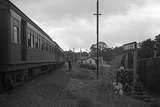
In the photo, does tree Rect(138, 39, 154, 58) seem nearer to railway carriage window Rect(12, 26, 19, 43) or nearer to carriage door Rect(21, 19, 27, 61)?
carriage door Rect(21, 19, 27, 61)

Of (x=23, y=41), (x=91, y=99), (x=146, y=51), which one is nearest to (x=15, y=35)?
(x=23, y=41)

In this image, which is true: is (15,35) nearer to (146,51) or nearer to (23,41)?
(23,41)

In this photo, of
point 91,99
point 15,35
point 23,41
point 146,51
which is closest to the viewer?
point 15,35

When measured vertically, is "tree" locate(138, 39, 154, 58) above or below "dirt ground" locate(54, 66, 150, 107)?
above

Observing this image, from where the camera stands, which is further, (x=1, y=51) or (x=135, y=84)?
(x=135, y=84)

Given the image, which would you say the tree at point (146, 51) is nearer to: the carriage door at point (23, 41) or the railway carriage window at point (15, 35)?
the carriage door at point (23, 41)

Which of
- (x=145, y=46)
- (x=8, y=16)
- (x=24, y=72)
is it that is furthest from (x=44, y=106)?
(x=145, y=46)

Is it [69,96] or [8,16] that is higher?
[8,16]

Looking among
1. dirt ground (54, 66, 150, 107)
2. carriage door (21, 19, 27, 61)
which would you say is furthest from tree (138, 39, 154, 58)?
carriage door (21, 19, 27, 61)

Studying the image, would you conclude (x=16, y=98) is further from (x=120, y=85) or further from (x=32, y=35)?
(x=120, y=85)

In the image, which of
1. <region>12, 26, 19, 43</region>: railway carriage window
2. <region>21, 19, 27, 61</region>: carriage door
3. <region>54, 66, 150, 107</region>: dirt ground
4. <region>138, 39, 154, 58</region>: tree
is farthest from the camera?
<region>138, 39, 154, 58</region>: tree

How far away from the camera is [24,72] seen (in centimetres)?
1542

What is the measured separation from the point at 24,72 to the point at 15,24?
142 inches

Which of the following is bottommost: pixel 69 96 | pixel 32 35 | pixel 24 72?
pixel 69 96
